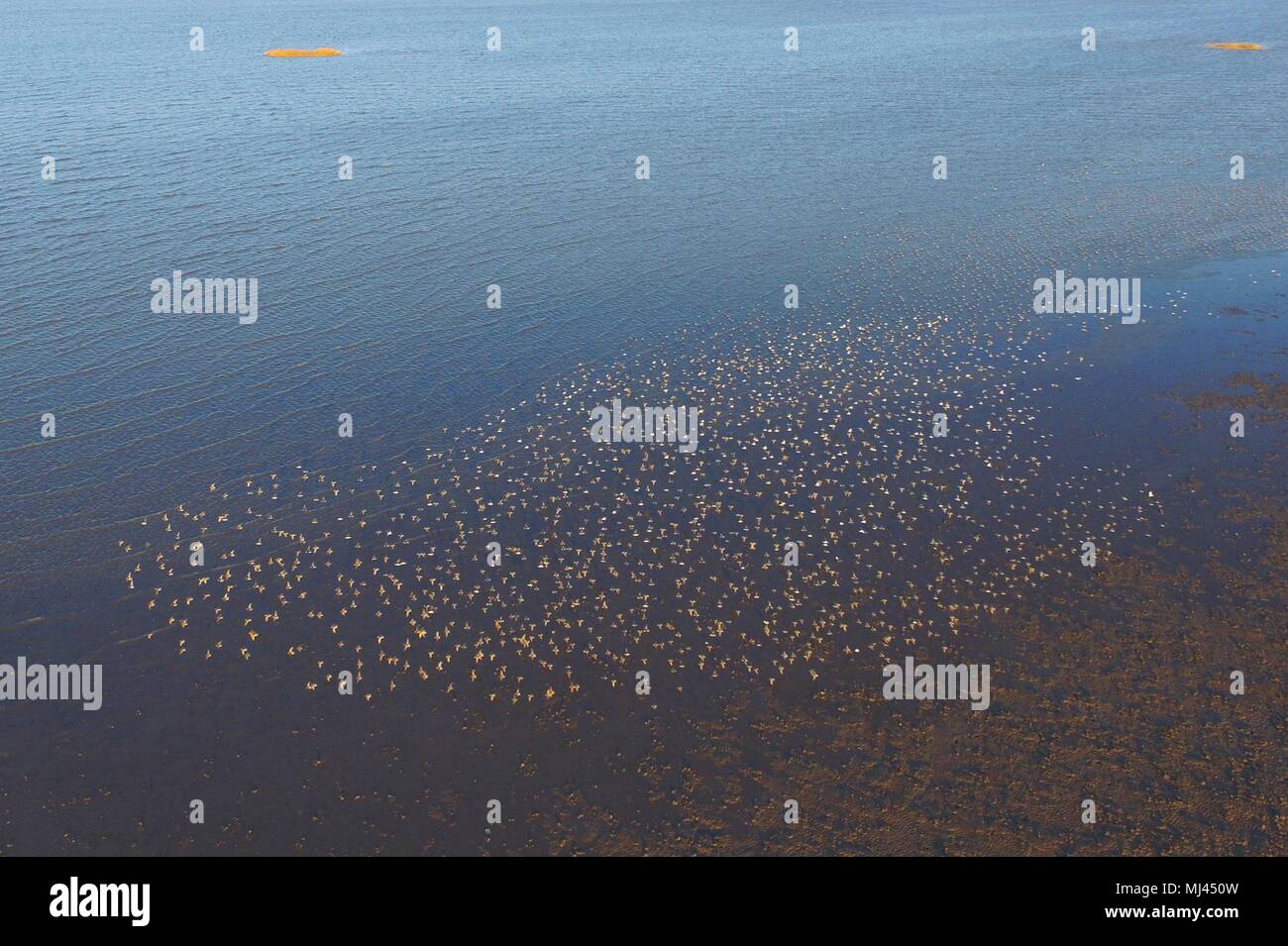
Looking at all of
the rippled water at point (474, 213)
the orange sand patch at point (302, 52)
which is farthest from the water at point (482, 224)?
the orange sand patch at point (302, 52)

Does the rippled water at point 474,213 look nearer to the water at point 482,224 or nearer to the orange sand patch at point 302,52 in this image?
the water at point 482,224

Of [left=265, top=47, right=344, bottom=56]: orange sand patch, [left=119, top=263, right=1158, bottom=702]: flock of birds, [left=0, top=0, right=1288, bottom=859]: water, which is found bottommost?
[left=119, top=263, right=1158, bottom=702]: flock of birds

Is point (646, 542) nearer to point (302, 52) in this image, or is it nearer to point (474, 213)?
point (474, 213)

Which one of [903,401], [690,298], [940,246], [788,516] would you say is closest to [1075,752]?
[788,516]

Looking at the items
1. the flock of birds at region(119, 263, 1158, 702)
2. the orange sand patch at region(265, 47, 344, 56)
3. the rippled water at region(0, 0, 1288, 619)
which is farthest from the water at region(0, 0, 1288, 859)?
the orange sand patch at region(265, 47, 344, 56)

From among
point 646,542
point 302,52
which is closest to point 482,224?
point 646,542

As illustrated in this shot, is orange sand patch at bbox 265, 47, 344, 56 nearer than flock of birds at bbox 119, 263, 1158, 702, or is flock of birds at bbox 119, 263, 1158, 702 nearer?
flock of birds at bbox 119, 263, 1158, 702

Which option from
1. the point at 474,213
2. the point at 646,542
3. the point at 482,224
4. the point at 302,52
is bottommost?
the point at 646,542

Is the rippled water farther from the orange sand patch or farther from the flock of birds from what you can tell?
the orange sand patch

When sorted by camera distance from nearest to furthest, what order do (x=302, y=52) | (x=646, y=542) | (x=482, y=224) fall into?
(x=646, y=542), (x=482, y=224), (x=302, y=52)
